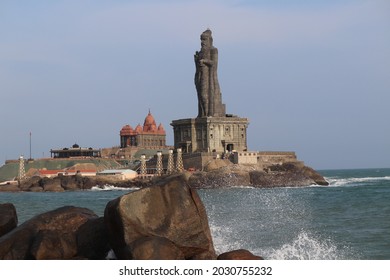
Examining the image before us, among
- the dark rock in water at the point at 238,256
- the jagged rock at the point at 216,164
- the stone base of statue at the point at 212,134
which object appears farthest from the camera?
the stone base of statue at the point at 212,134

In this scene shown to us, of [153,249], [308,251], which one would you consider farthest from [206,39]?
[153,249]

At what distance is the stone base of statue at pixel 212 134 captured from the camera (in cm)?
11856

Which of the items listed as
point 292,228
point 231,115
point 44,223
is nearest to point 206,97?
point 231,115

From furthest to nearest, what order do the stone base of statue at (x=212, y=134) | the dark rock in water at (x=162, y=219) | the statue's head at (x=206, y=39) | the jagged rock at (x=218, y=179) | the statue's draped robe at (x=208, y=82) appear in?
the statue's draped robe at (x=208, y=82), the statue's head at (x=206, y=39), the stone base of statue at (x=212, y=134), the jagged rock at (x=218, y=179), the dark rock in water at (x=162, y=219)

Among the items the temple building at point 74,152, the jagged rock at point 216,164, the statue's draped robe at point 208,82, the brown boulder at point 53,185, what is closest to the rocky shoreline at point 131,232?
the brown boulder at point 53,185

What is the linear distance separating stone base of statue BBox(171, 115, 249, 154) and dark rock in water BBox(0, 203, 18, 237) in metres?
97.1

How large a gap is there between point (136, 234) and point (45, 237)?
221cm

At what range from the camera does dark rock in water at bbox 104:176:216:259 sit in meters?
16.8

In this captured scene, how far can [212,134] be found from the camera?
118625 millimetres

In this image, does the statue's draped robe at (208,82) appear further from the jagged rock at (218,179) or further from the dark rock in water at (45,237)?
the dark rock in water at (45,237)

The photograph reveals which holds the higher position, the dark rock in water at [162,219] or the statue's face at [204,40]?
the statue's face at [204,40]

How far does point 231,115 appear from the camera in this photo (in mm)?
125750

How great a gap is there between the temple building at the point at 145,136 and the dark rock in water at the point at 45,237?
140 meters
